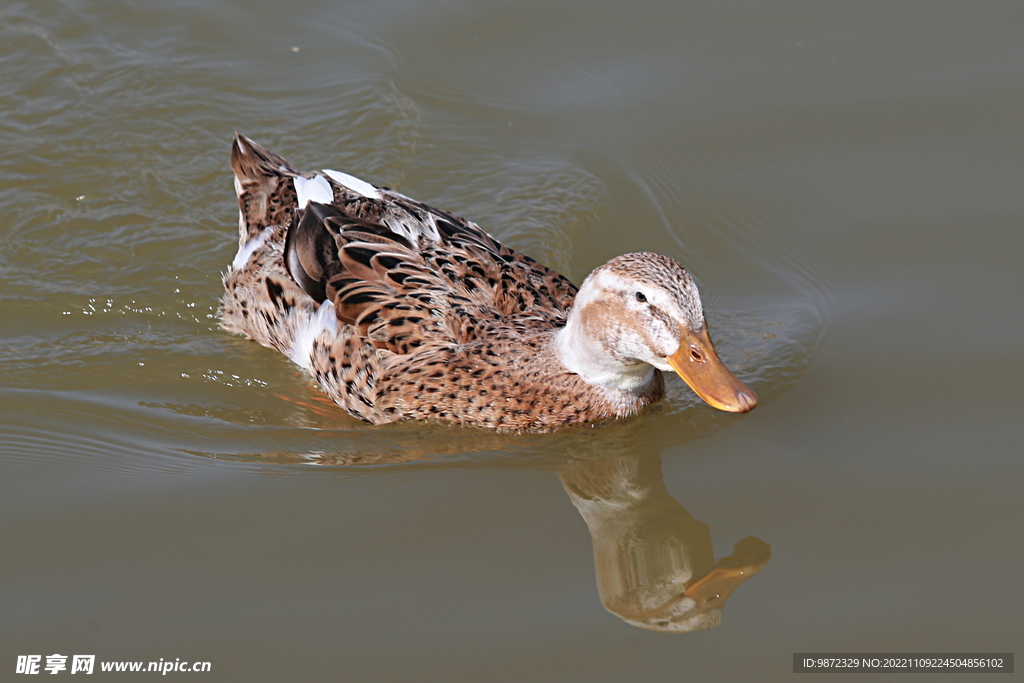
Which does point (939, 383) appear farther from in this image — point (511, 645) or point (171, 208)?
point (171, 208)

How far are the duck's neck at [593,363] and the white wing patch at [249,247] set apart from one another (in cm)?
230

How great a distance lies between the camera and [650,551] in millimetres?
5727

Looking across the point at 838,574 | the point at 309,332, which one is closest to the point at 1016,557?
the point at 838,574

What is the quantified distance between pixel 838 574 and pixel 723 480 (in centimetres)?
83

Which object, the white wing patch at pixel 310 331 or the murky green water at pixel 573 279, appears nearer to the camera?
the murky green water at pixel 573 279

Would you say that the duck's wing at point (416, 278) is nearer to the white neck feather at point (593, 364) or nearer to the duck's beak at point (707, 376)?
the white neck feather at point (593, 364)

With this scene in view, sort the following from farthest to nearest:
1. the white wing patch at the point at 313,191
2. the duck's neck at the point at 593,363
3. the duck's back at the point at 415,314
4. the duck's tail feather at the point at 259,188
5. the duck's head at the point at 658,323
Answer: the duck's tail feather at the point at 259,188, the white wing patch at the point at 313,191, the duck's back at the point at 415,314, the duck's neck at the point at 593,363, the duck's head at the point at 658,323

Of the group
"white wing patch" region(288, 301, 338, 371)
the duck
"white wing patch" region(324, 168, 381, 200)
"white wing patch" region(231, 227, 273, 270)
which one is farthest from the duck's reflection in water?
"white wing patch" region(231, 227, 273, 270)

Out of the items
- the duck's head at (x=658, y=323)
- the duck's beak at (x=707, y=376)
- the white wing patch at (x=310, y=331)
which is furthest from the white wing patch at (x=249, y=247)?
the duck's beak at (x=707, y=376)

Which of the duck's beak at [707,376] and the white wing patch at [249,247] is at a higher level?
the white wing patch at [249,247]

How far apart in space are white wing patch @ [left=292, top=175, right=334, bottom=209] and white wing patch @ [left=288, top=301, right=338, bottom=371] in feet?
2.20

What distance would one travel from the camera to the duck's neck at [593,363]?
6.16 m

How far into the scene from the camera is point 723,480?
19.7 feet

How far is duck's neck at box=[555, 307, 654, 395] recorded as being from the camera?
242 inches
